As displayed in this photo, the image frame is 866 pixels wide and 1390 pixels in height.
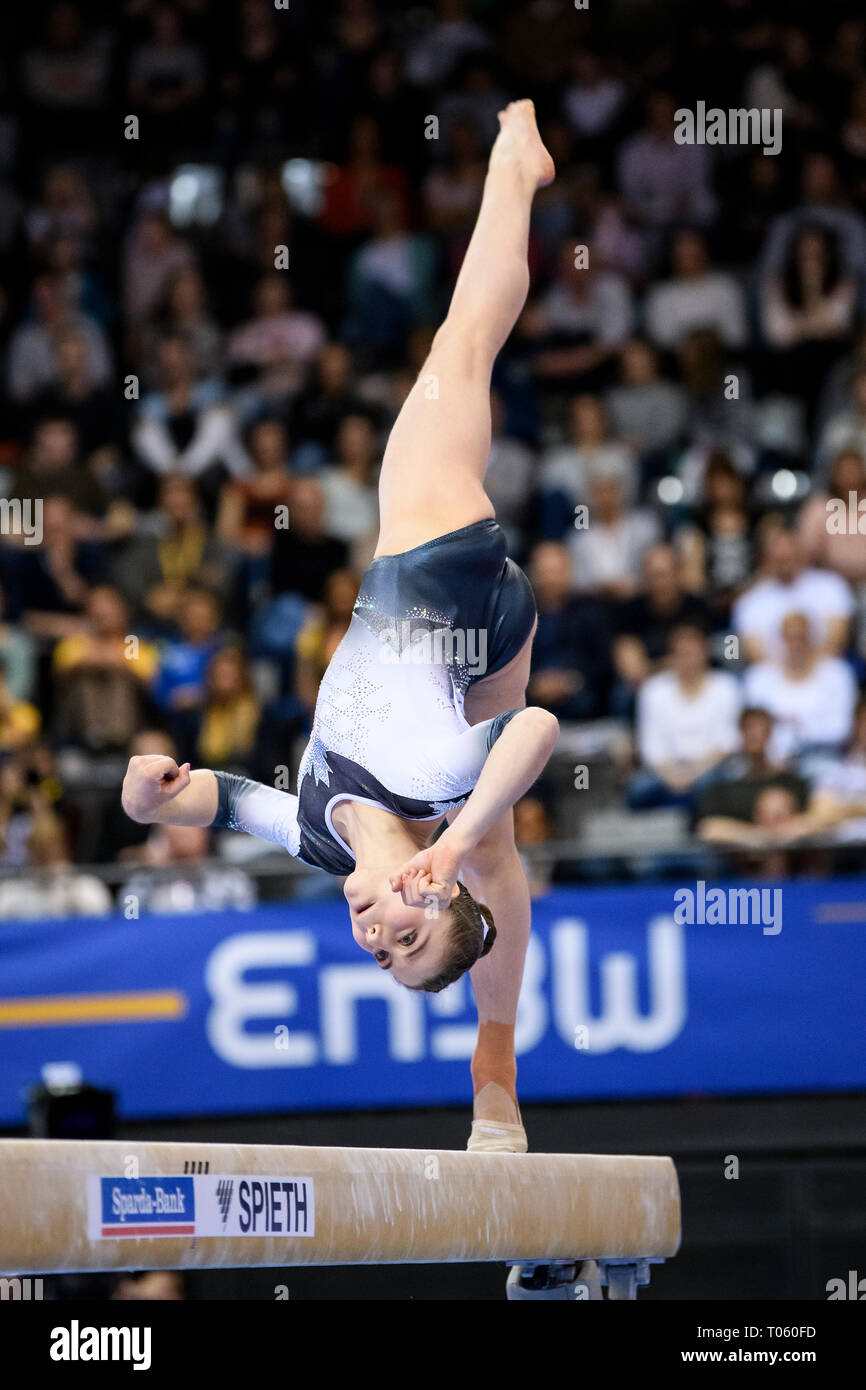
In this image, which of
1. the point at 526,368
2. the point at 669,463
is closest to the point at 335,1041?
the point at 669,463

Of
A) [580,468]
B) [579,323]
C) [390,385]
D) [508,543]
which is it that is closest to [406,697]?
[508,543]

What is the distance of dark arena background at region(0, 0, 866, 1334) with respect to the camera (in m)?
7.18

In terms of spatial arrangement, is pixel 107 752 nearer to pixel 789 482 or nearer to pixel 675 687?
pixel 675 687

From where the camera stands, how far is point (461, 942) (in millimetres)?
4055

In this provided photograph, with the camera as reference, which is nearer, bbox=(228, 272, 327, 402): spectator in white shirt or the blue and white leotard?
the blue and white leotard

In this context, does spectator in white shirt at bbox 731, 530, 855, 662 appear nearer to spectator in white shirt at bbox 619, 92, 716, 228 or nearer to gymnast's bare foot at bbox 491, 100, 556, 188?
spectator in white shirt at bbox 619, 92, 716, 228

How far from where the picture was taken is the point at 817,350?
1040cm

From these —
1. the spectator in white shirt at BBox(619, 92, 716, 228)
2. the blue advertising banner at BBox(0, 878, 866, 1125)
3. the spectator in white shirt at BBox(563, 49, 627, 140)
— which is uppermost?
the spectator in white shirt at BBox(563, 49, 627, 140)

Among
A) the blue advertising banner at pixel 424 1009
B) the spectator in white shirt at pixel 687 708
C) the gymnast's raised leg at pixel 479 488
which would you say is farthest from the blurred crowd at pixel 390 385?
the gymnast's raised leg at pixel 479 488

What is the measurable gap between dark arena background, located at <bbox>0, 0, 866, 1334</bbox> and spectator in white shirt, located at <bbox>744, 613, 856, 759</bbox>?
0.02 metres

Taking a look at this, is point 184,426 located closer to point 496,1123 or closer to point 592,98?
point 592,98

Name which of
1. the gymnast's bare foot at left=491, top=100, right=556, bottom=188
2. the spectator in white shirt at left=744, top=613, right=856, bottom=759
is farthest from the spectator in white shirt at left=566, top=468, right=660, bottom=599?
the gymnast's bare foot at left=491, top=100, right=556, bottom=188
